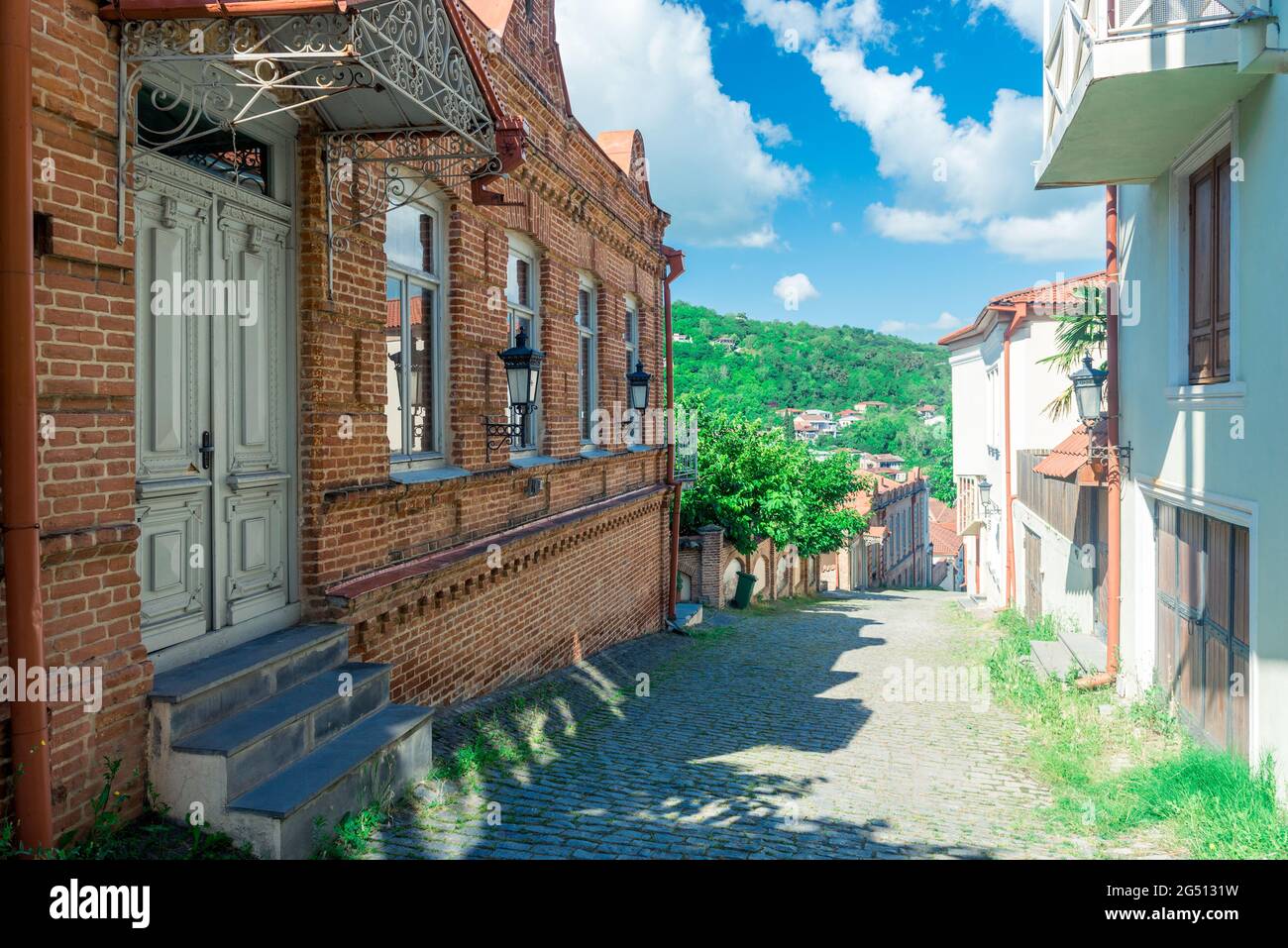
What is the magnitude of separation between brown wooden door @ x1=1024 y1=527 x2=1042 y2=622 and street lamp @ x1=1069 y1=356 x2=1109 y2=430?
23.6 ft

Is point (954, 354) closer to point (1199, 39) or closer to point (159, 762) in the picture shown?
point (1199, 39)

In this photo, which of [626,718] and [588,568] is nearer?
[626,718]

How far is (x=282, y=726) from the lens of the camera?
4457 mm

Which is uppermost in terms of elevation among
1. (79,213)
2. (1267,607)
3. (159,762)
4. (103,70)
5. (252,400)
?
(103,70)

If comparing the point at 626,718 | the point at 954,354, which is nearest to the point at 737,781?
the point at 626,718

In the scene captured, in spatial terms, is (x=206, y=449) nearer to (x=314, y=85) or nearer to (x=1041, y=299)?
(x=314, y=85)

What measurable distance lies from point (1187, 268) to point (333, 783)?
7.58m

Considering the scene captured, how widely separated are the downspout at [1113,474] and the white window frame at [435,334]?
6714 millimetres

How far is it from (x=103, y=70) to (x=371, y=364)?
250 cm

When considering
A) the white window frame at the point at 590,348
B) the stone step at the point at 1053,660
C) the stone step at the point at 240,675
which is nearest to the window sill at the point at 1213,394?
the stone step at the point at 1053,660

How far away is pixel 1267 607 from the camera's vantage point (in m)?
5.64

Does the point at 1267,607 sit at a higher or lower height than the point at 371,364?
lower

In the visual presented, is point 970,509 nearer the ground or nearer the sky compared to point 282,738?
nearer the ground

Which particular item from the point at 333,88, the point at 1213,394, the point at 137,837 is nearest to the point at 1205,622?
the point at 1213,394
